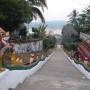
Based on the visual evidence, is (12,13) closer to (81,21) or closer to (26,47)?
(26,47)

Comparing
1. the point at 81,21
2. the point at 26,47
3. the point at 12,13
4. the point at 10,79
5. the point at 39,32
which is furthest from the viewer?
the point at 81,21

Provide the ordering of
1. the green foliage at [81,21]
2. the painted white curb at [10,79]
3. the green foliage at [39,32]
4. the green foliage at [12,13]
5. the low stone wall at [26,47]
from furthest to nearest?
the green foliage at [81,21] → the green foliage at [39,32] → the low stone wall at [26,47] → the green foliage at [12,13] → the painted white curb at [10,79]

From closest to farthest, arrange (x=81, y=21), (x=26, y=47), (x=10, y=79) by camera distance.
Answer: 1. (x=10, y=79)
2. (x=26, y=47)
3. (x=81, y=21)

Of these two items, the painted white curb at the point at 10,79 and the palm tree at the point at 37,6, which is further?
the palm tree at the point at 37,6

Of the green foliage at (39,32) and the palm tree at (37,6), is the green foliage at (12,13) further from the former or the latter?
the green foliage at (39,32)

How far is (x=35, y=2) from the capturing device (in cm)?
5578

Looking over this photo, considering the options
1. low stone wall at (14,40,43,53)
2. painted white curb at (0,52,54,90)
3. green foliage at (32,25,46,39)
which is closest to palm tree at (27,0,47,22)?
low stone wall at (14,40,43,53)

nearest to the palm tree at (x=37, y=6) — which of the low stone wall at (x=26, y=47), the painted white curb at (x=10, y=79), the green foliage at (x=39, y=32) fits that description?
the low stone wall at (x=26, y=47)

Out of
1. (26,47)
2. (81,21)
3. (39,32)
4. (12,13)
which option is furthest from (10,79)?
(81,21)

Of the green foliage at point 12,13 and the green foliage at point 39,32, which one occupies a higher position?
the green foliage at point 12,13

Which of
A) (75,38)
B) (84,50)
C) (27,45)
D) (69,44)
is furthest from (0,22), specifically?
(75,38)

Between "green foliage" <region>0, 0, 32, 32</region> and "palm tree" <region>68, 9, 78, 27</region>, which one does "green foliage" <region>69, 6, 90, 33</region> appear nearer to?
"palm tree" <region>68, 9, 78, 27</region>

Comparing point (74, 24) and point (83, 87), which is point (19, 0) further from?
point (74, 24)

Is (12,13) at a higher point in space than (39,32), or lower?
higher
